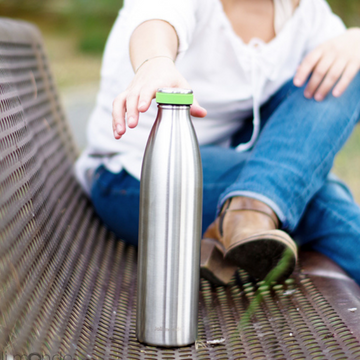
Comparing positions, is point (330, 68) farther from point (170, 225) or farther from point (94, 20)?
point (94, 20)

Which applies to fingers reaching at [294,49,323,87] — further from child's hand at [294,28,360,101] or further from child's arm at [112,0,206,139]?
child's arm at [112,0,206,139]

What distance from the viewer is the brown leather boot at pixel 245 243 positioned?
0.96 m

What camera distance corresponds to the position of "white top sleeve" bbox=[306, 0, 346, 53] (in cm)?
148

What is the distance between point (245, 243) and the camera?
0.96 meters

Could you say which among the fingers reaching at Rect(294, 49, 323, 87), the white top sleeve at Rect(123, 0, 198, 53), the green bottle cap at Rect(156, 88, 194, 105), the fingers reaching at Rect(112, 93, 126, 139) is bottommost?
the fingers reaching at Rect(294, 49, 323, 87)

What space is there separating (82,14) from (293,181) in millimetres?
7612

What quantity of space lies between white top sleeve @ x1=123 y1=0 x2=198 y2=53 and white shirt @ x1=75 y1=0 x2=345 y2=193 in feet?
0.58

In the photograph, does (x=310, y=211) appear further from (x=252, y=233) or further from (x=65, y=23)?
(x=65, y=23)

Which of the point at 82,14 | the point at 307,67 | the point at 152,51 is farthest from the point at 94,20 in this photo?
the point at 152,51

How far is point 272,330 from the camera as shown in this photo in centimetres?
90

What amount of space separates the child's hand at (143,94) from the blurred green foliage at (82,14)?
6.61 meters

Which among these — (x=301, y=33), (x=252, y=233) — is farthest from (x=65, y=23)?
(x=252, y=233)

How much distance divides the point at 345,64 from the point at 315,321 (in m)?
0.62

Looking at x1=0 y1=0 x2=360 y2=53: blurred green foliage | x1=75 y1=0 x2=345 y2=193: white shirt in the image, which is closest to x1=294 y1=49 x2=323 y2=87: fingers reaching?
x1=75 y1=0 x2=345 y2=193: white shirt
